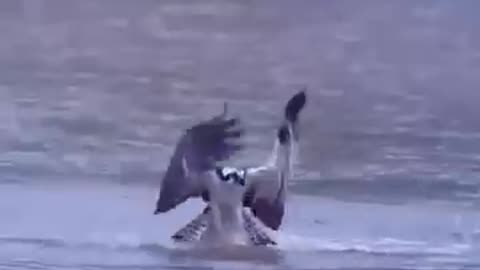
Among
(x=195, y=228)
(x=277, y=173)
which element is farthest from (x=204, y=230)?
(x=277, y=173)

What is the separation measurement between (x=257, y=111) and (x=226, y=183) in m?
0.11

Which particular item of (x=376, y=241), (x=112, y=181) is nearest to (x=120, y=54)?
(x=112, y=181)

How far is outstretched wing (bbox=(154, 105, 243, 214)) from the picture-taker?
1.75 m

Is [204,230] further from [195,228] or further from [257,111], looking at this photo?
[257,111]

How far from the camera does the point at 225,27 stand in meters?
1.76

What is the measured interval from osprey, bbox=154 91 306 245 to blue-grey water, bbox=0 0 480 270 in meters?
0.02

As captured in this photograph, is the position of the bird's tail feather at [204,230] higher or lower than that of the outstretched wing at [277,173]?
lower

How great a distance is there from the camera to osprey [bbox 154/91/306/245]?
5.72 feet

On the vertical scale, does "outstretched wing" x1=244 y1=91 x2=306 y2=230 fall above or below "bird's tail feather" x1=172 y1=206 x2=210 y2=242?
above

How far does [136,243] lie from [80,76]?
258 mm

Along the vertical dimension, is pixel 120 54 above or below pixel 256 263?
above

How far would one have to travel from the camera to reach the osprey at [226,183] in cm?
174

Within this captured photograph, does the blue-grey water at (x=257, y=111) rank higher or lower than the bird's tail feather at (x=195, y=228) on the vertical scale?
higher

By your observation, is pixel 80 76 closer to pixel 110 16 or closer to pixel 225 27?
pixel 110 16
